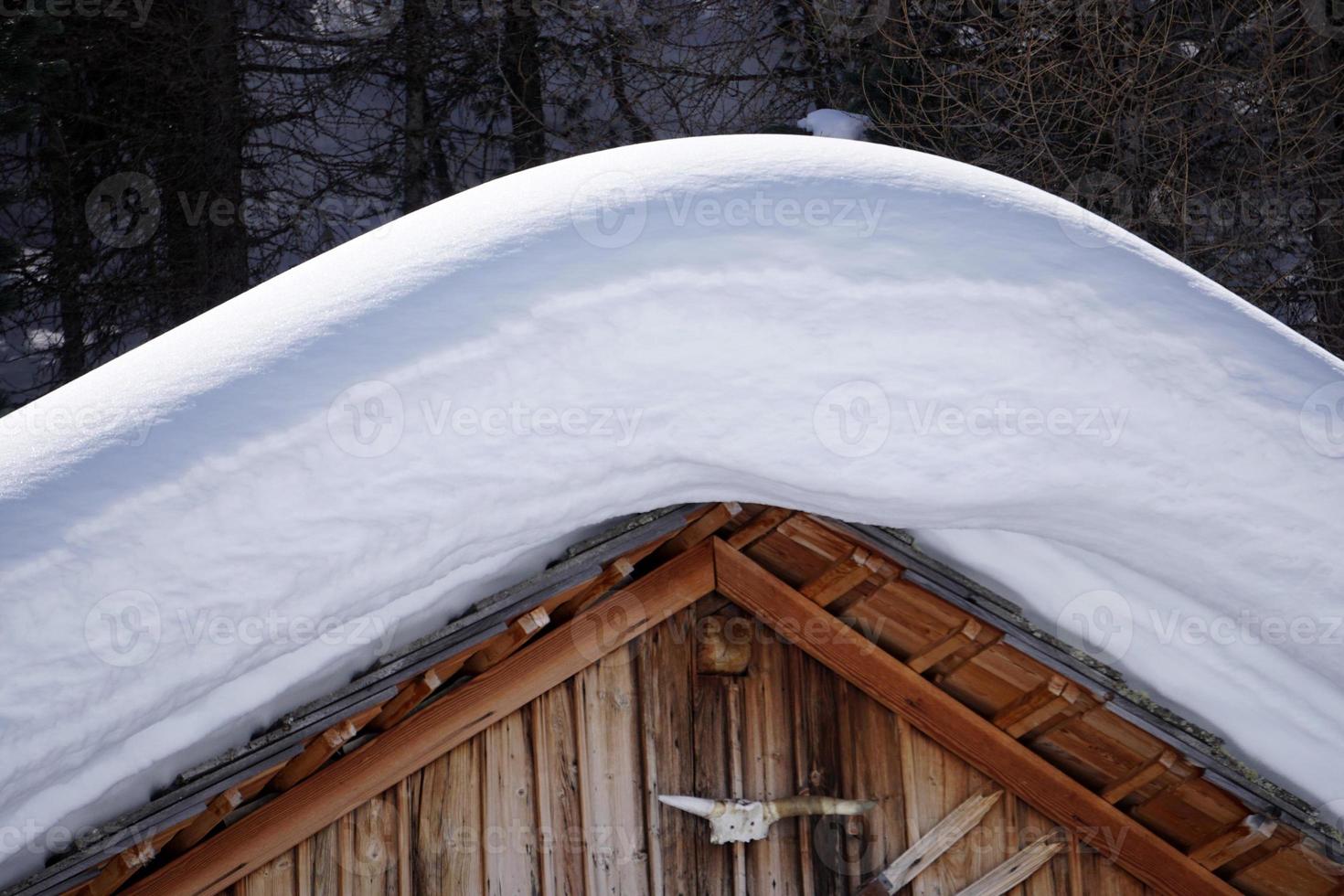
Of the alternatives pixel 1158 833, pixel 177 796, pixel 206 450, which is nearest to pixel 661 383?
pixel 206 450

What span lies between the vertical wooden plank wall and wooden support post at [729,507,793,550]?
142 millimetres

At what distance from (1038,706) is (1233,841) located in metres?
0.41

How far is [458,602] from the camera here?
67.8 inches
